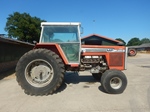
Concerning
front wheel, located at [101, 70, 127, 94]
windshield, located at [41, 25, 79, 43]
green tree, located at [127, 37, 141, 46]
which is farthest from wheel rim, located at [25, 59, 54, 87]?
green tree, located at [127, 37, 141, 46]

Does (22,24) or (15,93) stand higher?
(22,24)

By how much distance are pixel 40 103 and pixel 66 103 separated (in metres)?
0.72

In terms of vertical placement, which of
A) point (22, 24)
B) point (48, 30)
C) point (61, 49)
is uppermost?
point (22, 24)

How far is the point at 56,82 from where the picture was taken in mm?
4895

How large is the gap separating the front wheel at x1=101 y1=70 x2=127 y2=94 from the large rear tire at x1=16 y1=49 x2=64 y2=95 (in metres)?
1.41

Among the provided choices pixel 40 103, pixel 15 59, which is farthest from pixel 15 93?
pixel 15 59

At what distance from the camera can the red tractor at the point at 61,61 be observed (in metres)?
4.93

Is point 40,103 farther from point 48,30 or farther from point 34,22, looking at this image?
point 34,22

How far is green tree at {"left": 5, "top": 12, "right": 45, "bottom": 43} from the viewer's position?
42906 mm

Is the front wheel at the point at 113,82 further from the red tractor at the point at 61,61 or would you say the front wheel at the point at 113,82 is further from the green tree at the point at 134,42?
the green tree at the point at 134,42

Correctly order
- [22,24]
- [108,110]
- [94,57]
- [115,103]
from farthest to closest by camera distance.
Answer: [22,24]
[94,57]
[115,103]
[108,110]

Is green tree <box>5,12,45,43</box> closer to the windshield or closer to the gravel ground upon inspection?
the windshield

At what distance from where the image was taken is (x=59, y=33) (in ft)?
18.2

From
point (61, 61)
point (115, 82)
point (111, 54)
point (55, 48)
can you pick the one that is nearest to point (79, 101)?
point (61, 61)
